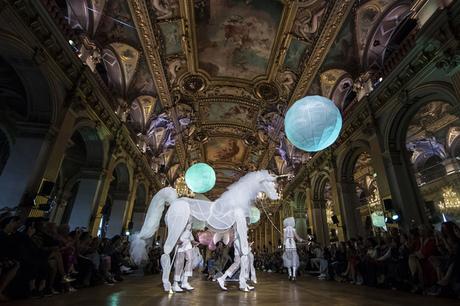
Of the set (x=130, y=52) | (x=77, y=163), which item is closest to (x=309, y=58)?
(x=130, y=52)

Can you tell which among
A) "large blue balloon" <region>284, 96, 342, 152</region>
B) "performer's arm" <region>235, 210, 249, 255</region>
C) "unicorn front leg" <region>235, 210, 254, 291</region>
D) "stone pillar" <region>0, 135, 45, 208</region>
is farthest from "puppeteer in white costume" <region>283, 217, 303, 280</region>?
"stone pillar" <region>0, 135, 45, 208</region>

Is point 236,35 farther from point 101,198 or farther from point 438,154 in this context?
point 438,154

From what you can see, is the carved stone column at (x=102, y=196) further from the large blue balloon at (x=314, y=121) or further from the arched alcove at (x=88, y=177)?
the large blue balloon at (x=314, y=121)

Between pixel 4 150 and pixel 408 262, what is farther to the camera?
pixel 4 150

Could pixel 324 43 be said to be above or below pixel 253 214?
above

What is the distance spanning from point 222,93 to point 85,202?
9318 millimetres

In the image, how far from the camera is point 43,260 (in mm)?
3572

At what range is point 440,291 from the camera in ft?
12.7

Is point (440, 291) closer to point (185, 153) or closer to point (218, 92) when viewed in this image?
point (218, 92)

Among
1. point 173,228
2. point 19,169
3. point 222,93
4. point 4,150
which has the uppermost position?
point 222,93

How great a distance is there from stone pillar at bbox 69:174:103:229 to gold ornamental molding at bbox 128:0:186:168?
528cm

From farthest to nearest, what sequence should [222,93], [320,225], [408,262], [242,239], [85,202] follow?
1. [222,93]
2. [320,225]
3. [85,202]
4. [408,262]
5. [242,239]

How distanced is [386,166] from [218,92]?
975 cm

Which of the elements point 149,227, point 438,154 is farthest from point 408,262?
point 438,154
